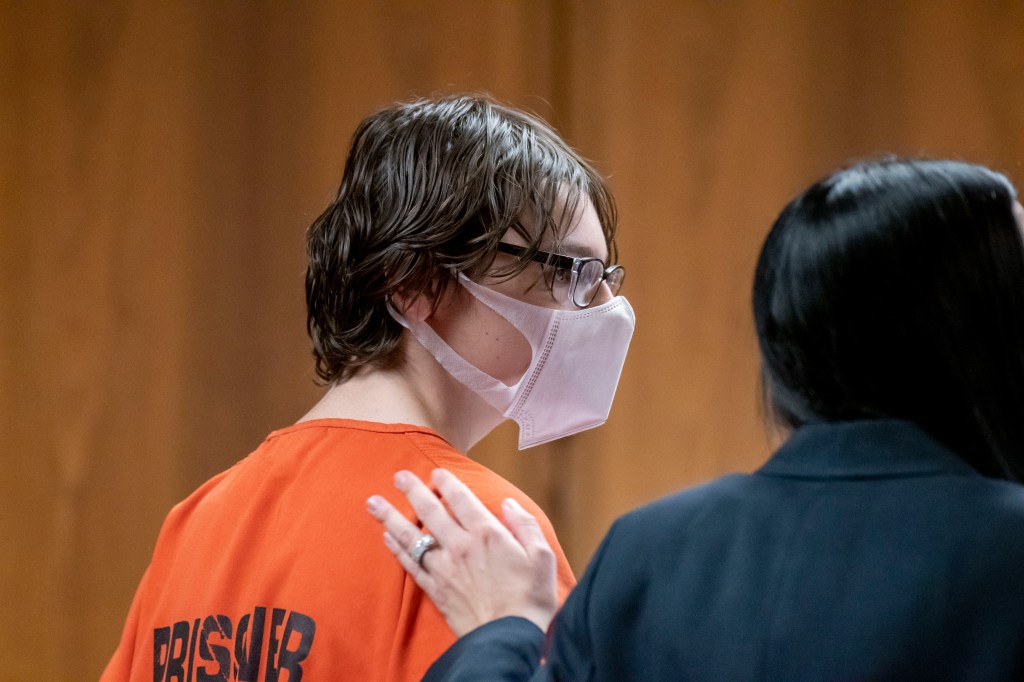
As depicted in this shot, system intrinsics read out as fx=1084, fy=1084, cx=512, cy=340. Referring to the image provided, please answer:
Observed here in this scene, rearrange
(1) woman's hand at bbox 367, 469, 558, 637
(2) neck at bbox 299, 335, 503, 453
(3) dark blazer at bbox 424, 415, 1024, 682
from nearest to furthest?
(3) dark blazer at bbox 424, 415, 1024, 682 → (1) woman's hand at bbox 367, 469, 558, 637 → (2) neck at bbox 299, 335, 503, 453

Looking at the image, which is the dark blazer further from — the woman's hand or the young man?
the young man

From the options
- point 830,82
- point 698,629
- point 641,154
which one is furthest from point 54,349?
point 698,629

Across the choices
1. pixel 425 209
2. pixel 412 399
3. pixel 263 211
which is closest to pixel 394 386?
pixel 412 399

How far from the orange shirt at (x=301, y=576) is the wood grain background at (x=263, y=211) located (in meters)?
1.66

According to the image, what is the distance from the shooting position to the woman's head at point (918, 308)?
0.85 meters

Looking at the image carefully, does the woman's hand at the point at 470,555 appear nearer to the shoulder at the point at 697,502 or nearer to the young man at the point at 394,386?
the young man at the point at 394,386

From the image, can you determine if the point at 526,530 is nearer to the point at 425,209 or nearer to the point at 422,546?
the point at 422,546

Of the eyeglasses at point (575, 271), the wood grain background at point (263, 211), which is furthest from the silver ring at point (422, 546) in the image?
the wood grain background at point (263, 211)

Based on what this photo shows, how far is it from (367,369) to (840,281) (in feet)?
2.22

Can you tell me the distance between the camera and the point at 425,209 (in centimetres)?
137

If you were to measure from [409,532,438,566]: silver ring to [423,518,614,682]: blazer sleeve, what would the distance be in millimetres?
97

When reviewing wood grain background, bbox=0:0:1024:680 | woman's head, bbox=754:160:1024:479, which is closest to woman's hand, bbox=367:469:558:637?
woman's head, bbox=754:160:1024:479

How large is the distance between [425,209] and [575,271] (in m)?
0.22

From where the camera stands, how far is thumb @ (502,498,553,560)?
114 cm
